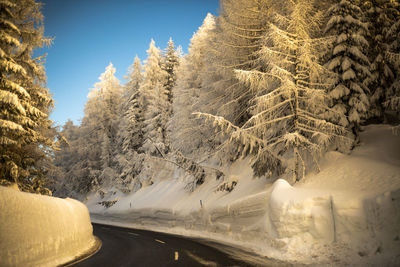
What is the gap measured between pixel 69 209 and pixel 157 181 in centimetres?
2248

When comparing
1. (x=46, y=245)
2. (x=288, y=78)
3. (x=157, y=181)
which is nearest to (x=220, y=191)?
(x=288, y=78)

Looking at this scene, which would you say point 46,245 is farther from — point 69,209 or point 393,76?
point 393,76

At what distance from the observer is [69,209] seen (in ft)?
32.4

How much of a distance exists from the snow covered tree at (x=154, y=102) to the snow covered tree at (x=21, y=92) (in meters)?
12.7

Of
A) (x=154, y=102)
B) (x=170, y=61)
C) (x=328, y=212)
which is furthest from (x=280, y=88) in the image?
(x=170, y=61)

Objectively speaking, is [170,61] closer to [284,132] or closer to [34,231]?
[284,132]

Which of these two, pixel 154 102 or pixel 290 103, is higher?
pixel 154 102

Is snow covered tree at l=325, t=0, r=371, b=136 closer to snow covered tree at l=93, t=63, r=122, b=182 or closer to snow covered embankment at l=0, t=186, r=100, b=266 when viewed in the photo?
snow covered embankment at l=0, t=186, r=100, b=266

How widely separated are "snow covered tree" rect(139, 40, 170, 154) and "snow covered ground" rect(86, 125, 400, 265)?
1417 centimetres

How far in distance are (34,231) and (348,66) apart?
13.9 m

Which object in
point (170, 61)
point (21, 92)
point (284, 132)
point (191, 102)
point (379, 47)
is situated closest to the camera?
point (21, 92)

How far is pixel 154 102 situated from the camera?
3044cm

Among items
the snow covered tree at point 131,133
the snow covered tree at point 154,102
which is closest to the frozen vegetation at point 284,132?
the snow covered tree at point 154,102

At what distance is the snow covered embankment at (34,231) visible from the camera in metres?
5.91
